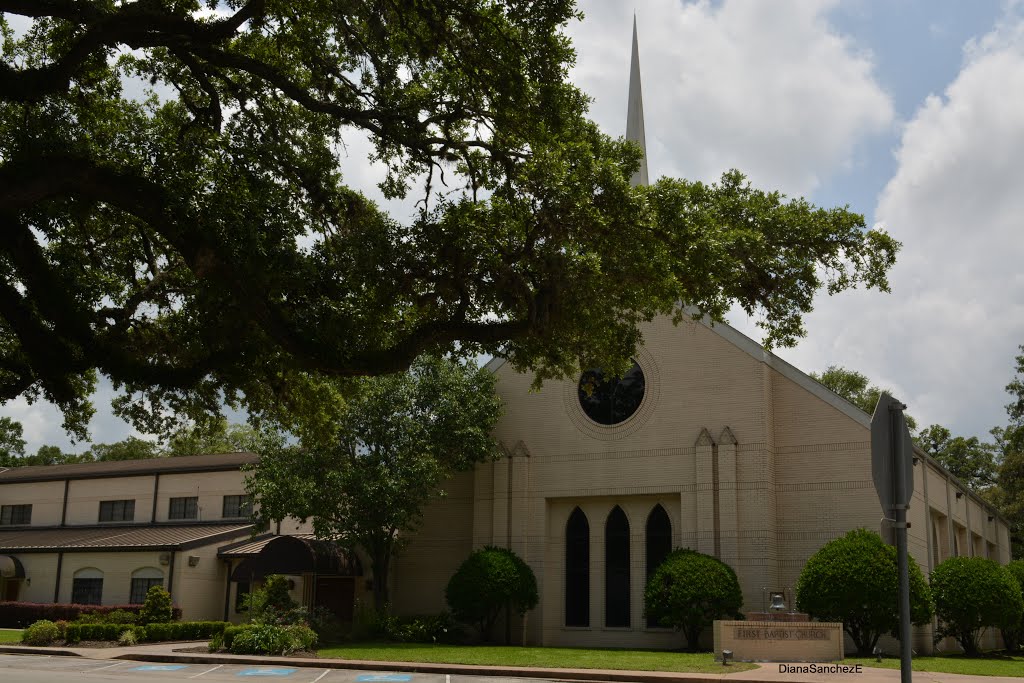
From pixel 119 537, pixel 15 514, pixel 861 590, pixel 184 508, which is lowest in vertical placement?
pixel 861 590

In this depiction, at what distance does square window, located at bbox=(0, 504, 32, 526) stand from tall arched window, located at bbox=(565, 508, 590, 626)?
94.2 ft

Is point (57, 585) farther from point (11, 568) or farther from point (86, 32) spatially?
point (86, 32)

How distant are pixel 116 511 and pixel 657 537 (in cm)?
2610

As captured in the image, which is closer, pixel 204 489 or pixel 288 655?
pixel 288 655

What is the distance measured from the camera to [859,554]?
2459 cm

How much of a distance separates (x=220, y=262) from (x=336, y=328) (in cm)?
212

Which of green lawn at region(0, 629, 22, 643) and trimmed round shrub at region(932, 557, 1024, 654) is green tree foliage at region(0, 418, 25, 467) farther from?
trimmed round shrub at region(932, 557, 1024, 654)

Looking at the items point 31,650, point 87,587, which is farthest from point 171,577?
point 31,650

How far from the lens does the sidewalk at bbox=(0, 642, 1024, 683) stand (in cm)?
1881

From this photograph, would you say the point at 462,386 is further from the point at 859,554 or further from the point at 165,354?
the point at 165,354

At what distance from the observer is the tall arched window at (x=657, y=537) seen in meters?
30.3

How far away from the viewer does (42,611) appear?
35.8 meters

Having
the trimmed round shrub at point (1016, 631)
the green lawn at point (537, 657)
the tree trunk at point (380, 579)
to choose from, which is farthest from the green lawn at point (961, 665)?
the tree trunk at point (380, 579)

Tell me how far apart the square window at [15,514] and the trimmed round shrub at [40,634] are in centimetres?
1934
